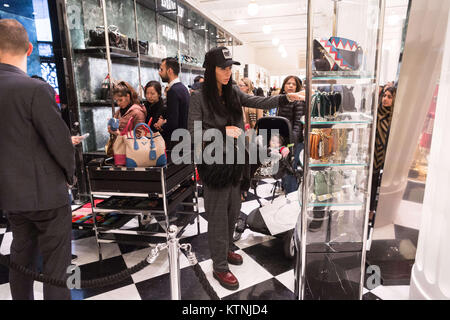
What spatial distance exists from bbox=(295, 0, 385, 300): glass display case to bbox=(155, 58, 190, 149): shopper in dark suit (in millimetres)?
1583

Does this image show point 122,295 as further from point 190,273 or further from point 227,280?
point 227,280

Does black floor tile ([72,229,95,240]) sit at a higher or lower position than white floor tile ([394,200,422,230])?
lower

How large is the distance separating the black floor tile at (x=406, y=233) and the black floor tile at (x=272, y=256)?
34.7 inches

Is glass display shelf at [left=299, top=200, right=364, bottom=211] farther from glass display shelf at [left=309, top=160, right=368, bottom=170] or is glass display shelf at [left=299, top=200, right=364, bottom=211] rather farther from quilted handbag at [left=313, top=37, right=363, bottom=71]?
quilted handbag at [left=313, top=37, right=363, bottom=71]

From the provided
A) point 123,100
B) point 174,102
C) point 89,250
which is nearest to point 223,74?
point 174,102

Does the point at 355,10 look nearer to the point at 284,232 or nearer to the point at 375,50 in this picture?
the point at 375,50

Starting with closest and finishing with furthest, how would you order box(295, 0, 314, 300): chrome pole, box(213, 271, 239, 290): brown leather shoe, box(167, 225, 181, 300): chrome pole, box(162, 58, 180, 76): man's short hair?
box(167, 225, 181, 300): chrome pole → box(295, 0, 314, 300): chrome pole → box(213, 271, 239, 290): brown leather shoe → box(162, 58, 180, 76): man's short hair

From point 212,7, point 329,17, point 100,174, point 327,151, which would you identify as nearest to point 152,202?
point 100,174

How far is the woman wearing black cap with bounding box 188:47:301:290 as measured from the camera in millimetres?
1925

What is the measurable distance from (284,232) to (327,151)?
1049 millimetres

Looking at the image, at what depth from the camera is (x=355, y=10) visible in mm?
1842

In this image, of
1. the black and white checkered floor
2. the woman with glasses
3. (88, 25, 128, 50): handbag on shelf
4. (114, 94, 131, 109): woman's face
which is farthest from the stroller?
(88, 25, 128, 50): handbag on shelf

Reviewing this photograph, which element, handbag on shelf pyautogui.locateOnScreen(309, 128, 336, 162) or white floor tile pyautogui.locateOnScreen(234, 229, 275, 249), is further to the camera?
white floor tile pyautogui.locateOnScreen(234, 229, 275, 249)

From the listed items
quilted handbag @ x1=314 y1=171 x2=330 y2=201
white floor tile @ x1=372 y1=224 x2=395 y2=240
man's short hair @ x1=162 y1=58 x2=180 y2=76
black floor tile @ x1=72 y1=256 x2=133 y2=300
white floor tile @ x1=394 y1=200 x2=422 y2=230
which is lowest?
black floor tile @ x1=72 y1=256 x2=133 y2=300
